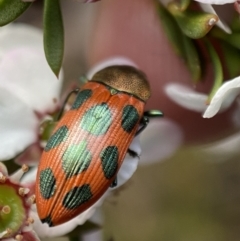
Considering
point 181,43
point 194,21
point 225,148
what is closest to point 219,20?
point 194,21

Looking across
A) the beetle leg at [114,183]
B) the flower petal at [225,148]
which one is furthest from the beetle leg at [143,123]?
the flower petal at [225,148]

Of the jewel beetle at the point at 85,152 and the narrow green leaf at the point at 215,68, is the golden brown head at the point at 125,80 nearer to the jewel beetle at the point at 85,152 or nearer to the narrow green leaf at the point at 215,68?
the jewel beetle at the point at 85,152

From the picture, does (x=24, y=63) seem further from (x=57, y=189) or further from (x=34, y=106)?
(x=57, y=189)

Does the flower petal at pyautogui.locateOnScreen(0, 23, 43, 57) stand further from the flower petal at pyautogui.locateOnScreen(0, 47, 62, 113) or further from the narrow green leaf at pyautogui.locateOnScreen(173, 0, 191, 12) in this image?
the narrow green leaf at pyautogui.locateOnScreen(173, 0, 191, 12)

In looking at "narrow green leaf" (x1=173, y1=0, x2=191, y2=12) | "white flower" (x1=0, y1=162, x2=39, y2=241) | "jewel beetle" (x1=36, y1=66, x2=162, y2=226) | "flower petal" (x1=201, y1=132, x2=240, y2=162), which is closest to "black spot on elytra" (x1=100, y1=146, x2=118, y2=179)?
"jewel beetle" (x1=36, y1=66, x2=162, y2=226)

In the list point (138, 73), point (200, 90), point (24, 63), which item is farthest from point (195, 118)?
point (24, 63)

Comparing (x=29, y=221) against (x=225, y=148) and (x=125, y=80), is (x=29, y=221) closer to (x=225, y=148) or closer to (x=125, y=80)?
(x=125, y=80)
